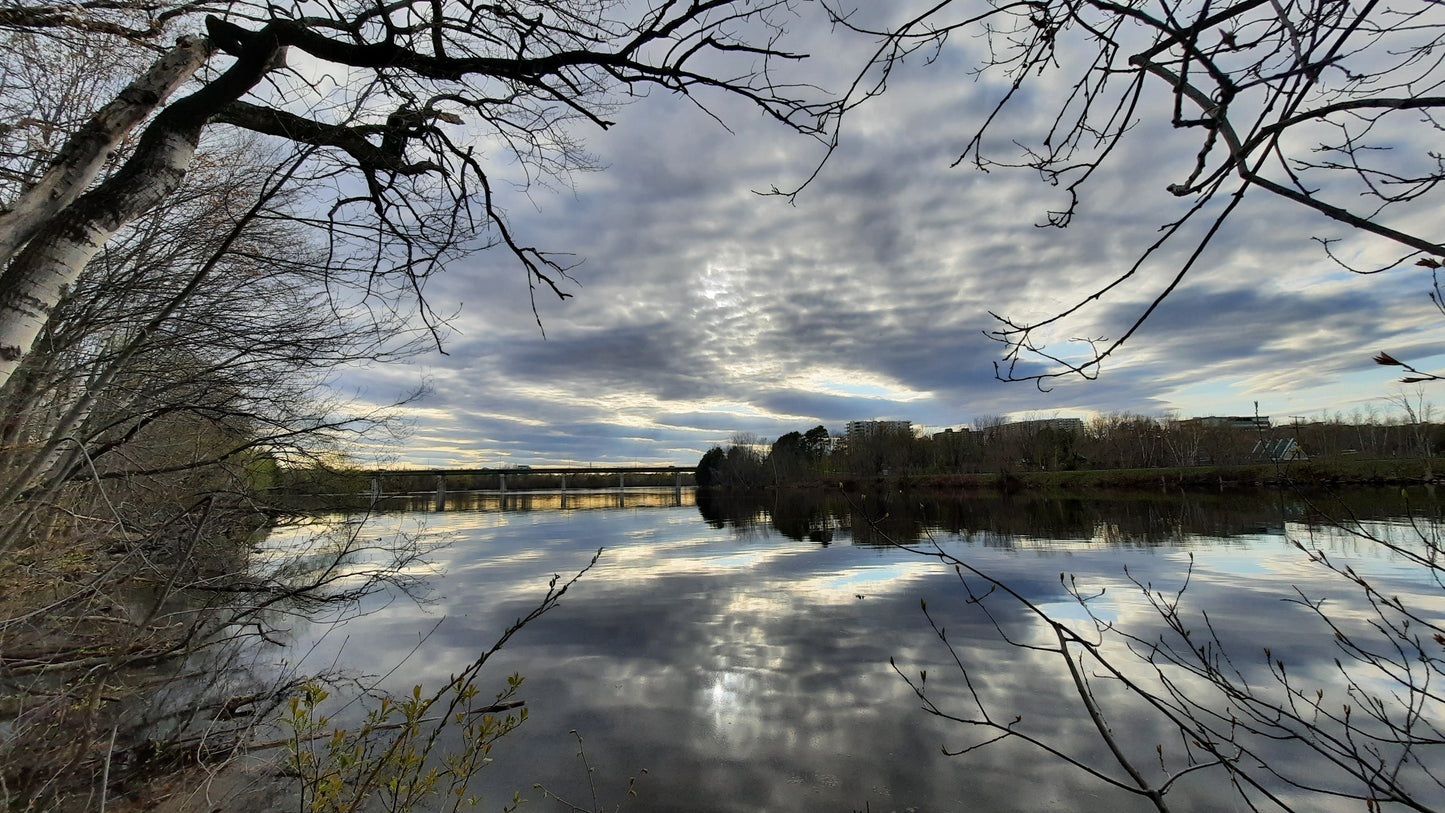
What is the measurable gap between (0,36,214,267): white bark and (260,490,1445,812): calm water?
3817 mm

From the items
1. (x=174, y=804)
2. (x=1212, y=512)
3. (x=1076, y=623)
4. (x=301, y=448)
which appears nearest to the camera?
(x=174, y=804)

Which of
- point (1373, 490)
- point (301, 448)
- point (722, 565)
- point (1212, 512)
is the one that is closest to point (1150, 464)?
point (1373, 490)

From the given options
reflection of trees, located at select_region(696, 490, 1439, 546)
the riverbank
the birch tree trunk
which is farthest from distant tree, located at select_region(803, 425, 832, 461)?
the birch tree trunk

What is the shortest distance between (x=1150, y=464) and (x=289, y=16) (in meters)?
70.3

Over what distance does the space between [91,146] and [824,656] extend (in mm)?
9008

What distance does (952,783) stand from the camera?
5.45 m

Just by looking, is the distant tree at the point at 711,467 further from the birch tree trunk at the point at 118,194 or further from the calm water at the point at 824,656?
the birch tree trunk at the point at 118,194

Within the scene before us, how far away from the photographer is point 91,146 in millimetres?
2811

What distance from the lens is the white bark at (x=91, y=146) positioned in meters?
2.63

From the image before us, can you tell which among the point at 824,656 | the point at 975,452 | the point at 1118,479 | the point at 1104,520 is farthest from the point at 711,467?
the point at 824,656

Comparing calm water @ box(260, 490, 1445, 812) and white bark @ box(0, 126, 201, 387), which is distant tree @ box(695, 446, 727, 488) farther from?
white bark @ box(0, 126, 201, 387)

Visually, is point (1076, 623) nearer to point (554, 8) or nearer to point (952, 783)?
point (952, 783)

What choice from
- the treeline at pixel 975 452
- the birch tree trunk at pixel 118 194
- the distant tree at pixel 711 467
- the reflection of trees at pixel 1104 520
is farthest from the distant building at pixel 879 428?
the birch tree trunk at pixel 118 194

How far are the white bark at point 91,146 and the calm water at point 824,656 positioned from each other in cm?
382
